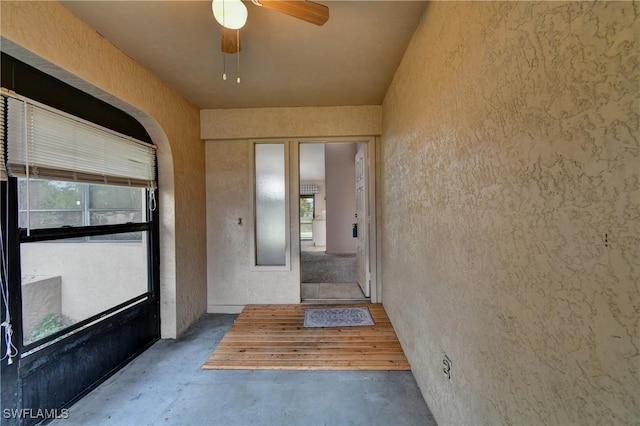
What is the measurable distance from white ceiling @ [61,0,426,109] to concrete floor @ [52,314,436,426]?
2499 millimetres

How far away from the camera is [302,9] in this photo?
1324mm

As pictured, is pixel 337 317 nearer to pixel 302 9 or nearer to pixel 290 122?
pixel 290 122

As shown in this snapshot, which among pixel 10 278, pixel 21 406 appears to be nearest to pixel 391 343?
pixel 21 406

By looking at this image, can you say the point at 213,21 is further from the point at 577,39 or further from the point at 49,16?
the point at 577,39

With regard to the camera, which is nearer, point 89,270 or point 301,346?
point 89,270

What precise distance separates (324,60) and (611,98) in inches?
77.4

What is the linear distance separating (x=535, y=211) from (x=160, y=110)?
2.87 meters

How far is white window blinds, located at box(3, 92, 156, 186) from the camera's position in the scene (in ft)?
4.70

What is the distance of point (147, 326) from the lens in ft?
8.13

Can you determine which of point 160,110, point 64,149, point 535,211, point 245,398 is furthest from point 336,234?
point 535,211

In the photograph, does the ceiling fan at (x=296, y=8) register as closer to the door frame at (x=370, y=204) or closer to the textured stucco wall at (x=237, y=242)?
the door frame at (x=370, y=204)

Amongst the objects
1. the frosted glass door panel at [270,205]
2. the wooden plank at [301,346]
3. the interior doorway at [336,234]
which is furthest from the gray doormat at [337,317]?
the frosted glass door panel at [270,205]

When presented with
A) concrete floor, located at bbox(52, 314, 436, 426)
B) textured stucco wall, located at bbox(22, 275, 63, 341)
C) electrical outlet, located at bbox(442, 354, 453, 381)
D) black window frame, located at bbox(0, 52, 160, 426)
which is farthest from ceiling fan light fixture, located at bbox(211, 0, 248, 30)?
concrete floor, located at bbox(52, 314, 436, 426)

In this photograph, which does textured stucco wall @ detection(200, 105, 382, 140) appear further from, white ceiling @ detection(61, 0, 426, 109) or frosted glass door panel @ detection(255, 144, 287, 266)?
white ceiling @ detection(61, 0, 426, 109)
